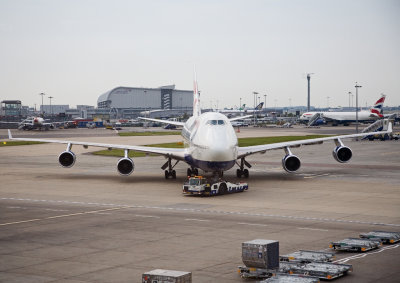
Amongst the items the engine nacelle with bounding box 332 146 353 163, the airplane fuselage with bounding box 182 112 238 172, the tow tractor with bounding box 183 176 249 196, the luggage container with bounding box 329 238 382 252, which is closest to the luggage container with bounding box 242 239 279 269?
the luggage container with bounding box 329 238 382 252

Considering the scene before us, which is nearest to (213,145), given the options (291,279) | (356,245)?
(356,245)

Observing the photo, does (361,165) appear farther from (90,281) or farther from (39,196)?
(90,281)

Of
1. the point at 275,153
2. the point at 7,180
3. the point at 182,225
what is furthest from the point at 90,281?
the point at 275,153

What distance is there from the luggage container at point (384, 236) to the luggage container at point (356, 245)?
0.83m

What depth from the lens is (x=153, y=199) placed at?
40.3m

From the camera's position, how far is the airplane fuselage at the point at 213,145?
42.0 metres

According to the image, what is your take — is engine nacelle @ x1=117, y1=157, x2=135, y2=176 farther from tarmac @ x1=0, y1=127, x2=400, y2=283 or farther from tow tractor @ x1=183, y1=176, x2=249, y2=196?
tow tractor @ x1=183, y1=176, x2=249, y2=196

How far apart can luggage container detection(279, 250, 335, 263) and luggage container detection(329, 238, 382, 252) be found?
1.50 metres

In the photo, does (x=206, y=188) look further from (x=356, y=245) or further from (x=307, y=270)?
(x=307, y=270)

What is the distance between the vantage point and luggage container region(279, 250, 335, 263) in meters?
21.8

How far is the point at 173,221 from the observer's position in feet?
104

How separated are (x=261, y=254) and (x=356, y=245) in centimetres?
552

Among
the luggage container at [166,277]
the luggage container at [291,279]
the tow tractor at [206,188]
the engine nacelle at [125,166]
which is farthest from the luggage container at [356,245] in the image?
the engine nacelle at [125,166]

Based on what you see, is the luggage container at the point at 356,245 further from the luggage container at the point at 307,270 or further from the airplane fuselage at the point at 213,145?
the airplane fuselage at the point at 213,145
